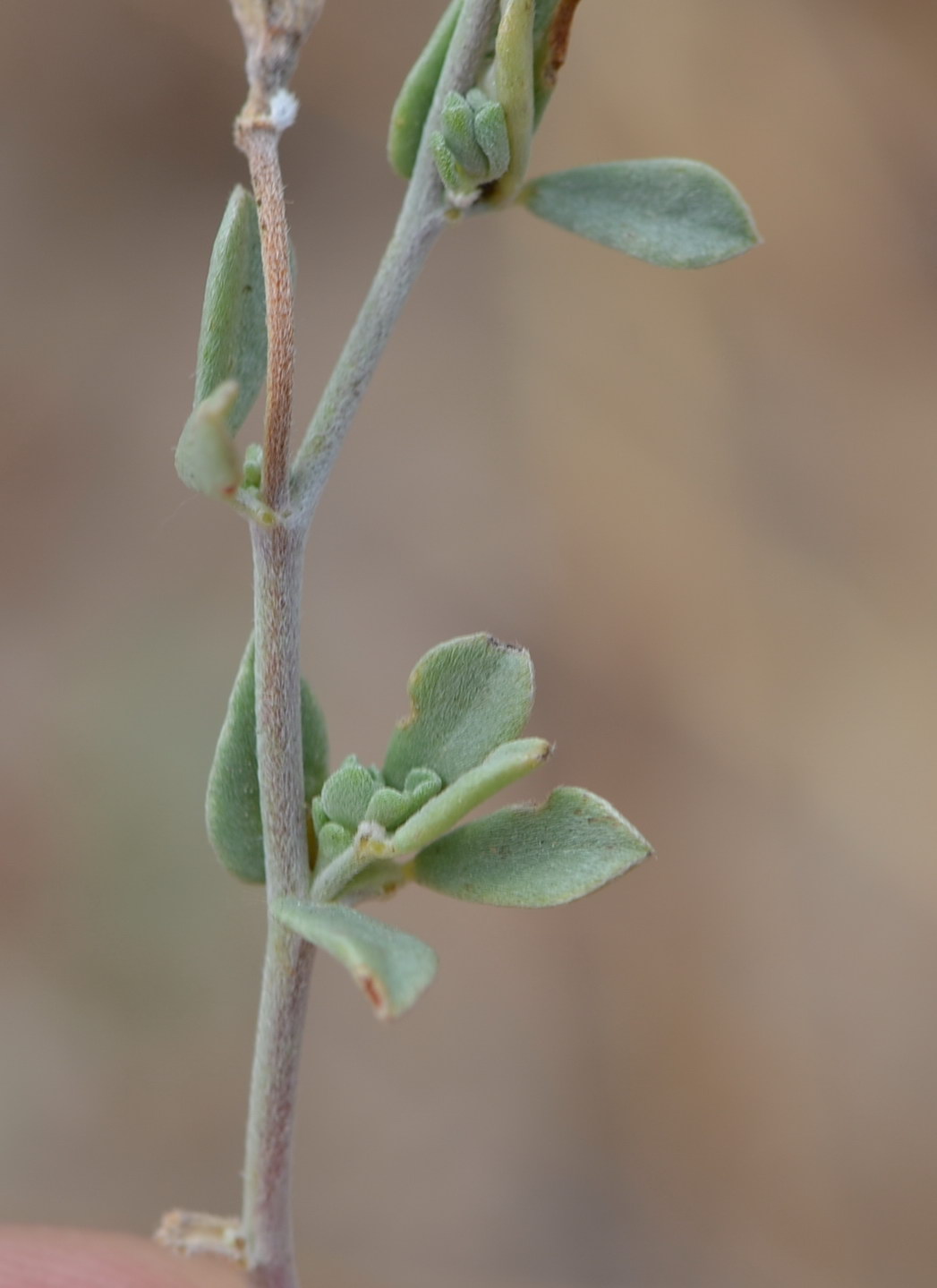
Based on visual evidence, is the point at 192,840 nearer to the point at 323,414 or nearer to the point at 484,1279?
the point at 484,1279

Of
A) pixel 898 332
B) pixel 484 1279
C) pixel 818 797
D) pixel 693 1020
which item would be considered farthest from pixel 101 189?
pixel 484 1279

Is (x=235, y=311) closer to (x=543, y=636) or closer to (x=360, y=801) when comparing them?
(x=360, y=801)

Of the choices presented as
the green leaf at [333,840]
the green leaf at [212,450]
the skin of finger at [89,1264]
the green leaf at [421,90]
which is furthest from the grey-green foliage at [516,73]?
the skin of finger at [89,1264]

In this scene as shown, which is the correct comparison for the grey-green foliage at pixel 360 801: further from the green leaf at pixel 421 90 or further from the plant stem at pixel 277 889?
the green leaf at pixel 421 90

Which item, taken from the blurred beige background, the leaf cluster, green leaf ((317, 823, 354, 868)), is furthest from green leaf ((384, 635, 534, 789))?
the blurred beige background

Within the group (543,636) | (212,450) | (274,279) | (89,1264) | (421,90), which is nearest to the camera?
(212,450)

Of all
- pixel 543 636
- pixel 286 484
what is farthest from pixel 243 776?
pixel 543 636
